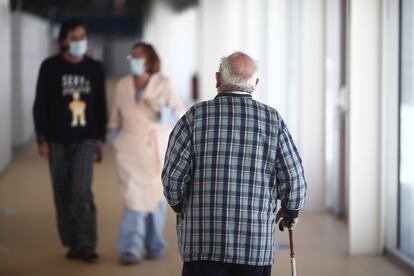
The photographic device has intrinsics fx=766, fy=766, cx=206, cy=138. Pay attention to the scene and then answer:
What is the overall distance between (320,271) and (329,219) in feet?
5.57

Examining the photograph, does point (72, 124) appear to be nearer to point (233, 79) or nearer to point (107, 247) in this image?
point (107, 247)

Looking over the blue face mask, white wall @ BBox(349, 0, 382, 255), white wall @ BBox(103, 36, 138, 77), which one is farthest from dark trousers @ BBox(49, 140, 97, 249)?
white wall @ BBox(103, 36, 138, 77)

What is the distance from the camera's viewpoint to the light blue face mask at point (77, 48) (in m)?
4.93

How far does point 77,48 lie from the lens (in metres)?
4.95

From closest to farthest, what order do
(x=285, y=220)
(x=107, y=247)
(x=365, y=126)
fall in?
(x=285, y=220), (x=365, y=126), (x=107, y=247)

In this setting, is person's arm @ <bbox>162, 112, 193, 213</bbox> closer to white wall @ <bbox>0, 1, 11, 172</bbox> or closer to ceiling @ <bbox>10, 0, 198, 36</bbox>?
white wall @ <bbox>0, 1, 11, 172</bbox>

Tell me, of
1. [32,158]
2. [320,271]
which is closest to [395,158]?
[320,271]

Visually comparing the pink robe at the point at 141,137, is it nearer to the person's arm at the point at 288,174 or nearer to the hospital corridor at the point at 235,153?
the hospital corridor at the point at 235,153

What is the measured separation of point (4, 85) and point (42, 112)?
16.0 ft

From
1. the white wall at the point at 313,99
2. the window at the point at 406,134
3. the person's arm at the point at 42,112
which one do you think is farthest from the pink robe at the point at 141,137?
the white wall at the point at 313,99

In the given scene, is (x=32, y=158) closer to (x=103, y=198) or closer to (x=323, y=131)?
(x=103, y=198)

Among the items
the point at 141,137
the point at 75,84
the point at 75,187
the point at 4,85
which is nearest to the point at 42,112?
the point at 75,84

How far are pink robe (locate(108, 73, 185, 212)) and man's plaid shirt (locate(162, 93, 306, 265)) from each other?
209cm

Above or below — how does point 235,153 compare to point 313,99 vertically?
below
